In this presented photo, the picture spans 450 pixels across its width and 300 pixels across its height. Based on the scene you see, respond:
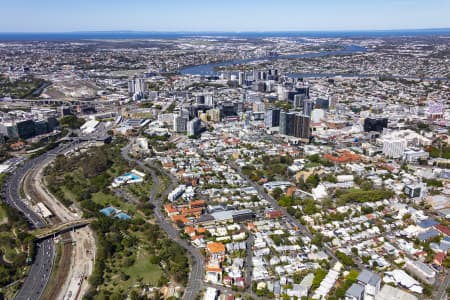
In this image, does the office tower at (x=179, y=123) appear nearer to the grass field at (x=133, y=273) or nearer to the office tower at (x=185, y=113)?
the office tower at (x=185, y=113)

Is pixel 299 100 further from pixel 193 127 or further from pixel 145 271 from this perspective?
pixel 145 271

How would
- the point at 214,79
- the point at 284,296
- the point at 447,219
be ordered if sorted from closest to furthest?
the point at 284,296, the point at 447,219, the point at 214,79

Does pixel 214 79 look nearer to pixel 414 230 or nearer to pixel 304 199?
pixel 304 199

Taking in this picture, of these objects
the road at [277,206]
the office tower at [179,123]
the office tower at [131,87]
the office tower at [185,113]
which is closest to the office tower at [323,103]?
the office tower at [185,113]

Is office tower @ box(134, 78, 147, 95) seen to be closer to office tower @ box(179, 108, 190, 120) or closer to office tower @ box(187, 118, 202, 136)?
office tower @ box(179, 108, 190, 120)

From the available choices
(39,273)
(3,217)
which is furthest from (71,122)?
(39,273)

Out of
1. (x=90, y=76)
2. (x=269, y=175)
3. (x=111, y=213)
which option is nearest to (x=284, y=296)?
(x=111, y=213)

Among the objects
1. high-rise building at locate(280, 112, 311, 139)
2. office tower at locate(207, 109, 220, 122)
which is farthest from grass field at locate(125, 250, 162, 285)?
office tower at locate(207, 109, 220, 122)
